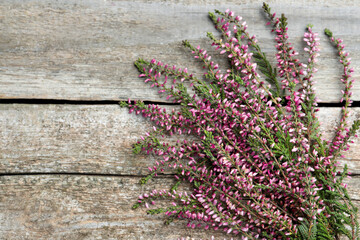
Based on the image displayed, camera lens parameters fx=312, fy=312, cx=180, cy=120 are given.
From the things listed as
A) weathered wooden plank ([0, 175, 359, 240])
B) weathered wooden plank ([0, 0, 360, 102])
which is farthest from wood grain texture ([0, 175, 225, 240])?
weathered wooden plank ([0, 0, 360, 102])

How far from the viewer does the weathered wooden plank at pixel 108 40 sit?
4.10 feet

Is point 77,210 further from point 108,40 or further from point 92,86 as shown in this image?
point 108,40

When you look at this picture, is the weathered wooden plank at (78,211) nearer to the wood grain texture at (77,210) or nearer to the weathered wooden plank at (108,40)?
the wood grain texture at (77,210)

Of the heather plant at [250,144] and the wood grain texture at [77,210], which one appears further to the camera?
the wood grain texture at [77,210]

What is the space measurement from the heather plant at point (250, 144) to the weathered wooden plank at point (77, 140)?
0.21 feet

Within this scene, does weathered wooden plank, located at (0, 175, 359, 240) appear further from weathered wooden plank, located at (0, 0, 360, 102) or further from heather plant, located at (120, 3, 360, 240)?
weathered wooden plank, located at (0, 0, 360, 102)

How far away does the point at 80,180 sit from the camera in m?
1.24

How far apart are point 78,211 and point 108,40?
69cm

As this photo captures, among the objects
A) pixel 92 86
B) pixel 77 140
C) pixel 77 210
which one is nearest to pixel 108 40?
pixel 92 86

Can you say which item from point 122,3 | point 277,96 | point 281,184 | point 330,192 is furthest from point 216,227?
point 122,3

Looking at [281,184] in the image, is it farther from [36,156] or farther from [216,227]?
[36,156]

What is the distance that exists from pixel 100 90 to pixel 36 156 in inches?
14.4

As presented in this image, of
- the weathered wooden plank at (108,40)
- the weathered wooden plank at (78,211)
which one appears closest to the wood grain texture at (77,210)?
the weathered wooden plank at (78,211)

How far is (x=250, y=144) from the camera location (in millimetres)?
1053
